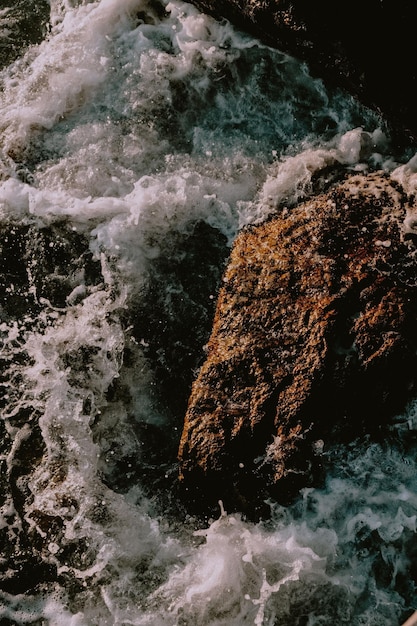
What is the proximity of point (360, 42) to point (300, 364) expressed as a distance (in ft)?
8.97

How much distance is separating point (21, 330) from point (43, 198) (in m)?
1.32

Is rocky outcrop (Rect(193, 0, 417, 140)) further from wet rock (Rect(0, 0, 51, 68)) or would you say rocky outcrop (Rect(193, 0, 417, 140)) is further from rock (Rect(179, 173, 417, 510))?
wet rock (Rect(0, 0, 51, 68))

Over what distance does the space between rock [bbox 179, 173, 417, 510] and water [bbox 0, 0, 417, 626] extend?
0.89 feet

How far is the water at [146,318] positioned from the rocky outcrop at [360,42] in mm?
392

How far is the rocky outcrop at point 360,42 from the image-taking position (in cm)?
423

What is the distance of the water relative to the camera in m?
3.80

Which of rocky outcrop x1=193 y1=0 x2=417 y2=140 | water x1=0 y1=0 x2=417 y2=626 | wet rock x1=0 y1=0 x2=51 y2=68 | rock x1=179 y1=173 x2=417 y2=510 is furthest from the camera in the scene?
wet rock x1=0 y1=0 x2=51 y2=68

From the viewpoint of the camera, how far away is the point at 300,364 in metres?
3.77

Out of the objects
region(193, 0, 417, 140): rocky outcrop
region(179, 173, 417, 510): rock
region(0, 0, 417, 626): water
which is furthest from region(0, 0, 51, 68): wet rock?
region(179, 173, 417, 510): rock

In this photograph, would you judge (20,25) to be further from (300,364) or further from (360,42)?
(300,364)

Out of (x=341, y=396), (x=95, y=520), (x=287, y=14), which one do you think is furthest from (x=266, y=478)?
(x=287, y=14)

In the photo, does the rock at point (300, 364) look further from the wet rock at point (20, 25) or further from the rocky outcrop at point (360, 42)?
the wet rock at point (20, 25)

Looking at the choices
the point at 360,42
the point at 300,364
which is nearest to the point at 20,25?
the point at 360,42

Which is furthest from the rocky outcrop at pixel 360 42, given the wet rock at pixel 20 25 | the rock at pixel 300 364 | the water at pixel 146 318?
the wet rock at pixel 20 25
